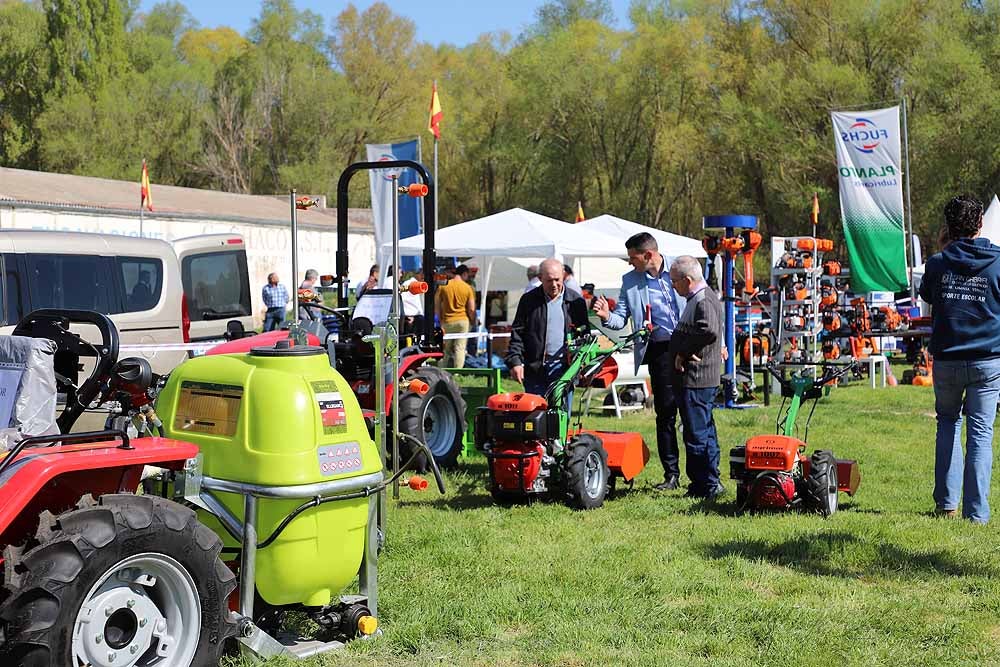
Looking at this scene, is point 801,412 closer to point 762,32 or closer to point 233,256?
point 233,256

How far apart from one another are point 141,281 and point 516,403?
5148 mm

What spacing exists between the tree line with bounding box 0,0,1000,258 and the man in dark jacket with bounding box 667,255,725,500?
98.7 ft

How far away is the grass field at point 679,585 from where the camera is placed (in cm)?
452

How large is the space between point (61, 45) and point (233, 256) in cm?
4016

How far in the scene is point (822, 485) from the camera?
689cm

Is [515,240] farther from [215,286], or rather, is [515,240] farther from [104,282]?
[104,282]

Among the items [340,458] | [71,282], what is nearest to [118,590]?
[340,458]

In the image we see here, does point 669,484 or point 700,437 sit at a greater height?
point 700,437

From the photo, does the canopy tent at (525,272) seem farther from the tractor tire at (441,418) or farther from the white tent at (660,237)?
the tractor tire at (441,418)

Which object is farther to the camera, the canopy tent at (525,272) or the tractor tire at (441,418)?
the canopy tent at (525,272)

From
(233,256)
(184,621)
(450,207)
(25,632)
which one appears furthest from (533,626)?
(450,207)

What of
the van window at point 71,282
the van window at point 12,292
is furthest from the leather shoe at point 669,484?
the van window at point 12,292

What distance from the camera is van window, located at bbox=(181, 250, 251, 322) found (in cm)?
1444

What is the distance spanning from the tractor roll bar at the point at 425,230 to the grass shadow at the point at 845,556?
2.21m
